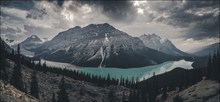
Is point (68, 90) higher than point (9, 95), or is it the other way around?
point (9, 95)

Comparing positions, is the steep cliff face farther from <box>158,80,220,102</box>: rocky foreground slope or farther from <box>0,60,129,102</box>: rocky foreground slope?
<box>0,60,129,102</box>: rocky foreground slope

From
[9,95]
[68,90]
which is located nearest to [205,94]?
[9,95]

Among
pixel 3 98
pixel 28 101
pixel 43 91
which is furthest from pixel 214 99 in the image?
pixel 43 91

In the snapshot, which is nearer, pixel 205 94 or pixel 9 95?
pixel 9 95

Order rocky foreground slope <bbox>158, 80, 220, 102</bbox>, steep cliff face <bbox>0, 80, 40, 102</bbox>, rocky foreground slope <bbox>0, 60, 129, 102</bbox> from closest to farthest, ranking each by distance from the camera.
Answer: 1. steep cliff face <bbox>0, 80, 40, 102</bbox>
2. rocky foreground slope <bbox>158, 80, 220, 102</bbox>
3. rocky foreground slope <bbox>0, 60, 129, 102</bbox>

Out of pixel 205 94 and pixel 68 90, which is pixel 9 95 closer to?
pixel 205 94

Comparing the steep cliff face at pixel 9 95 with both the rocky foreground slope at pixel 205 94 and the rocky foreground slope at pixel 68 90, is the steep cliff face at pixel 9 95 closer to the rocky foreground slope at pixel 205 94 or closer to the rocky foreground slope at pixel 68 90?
the rocky foreground slope at pixel 205 94

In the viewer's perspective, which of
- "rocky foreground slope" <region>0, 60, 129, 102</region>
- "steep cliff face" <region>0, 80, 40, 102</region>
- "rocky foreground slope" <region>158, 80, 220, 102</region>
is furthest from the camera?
"rocky foreground slope" <region>0, 60, 129, 102</region>

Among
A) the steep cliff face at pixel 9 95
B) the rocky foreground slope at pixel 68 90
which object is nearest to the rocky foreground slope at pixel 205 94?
the rocky foreground slope at pixel 68 90

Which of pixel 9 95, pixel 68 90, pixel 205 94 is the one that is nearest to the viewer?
pixel 9 95

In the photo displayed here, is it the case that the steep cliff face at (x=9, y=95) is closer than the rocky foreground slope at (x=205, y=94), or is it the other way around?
the steep cliff face at (x=9, y=95)

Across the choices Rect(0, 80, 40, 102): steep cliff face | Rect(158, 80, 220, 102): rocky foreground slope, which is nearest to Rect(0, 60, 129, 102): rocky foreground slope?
Answer: Rect(158, 80, 220, 102): rocky foreground slope
